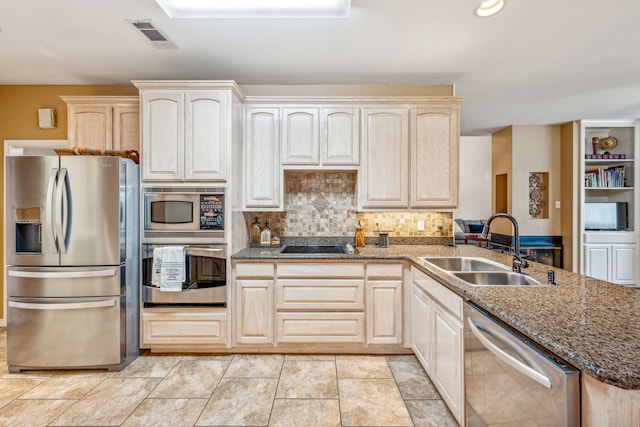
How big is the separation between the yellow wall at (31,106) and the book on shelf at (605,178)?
6.77 metres

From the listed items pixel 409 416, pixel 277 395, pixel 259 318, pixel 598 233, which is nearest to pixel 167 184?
pixel 259 318

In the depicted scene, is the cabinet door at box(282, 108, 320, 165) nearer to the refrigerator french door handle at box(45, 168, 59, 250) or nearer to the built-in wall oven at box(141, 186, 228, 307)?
the built-in wall oven at box(141, 186, 228, 307)

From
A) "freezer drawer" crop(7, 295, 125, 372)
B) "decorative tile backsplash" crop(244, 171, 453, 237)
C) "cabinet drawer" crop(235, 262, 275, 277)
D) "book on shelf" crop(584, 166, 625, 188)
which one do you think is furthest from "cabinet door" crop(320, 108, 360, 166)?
"book on shelf" crop(584, 166, 625, 188)

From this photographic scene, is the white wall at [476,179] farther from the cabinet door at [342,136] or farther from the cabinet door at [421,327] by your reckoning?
the cabinet door at [421,327]

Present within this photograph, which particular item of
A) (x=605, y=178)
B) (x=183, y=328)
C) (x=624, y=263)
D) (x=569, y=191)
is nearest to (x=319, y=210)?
(x=183, y=328)

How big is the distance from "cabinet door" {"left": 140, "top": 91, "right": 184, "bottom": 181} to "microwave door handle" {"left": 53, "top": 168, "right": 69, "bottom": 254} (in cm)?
55

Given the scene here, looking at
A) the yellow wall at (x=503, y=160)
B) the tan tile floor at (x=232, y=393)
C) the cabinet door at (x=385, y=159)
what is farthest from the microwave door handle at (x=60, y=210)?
the yellow wall at (x=503, y=160)

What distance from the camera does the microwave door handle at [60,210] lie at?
2.42 meters

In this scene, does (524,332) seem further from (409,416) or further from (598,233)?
(598,233)

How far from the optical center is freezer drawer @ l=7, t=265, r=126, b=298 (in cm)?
246

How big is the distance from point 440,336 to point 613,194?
5238 millimetres

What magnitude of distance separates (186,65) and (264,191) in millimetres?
1375

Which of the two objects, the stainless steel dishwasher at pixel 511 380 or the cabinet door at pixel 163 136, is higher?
the cabinet door at pixel 163 136

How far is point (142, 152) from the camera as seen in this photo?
274cm
